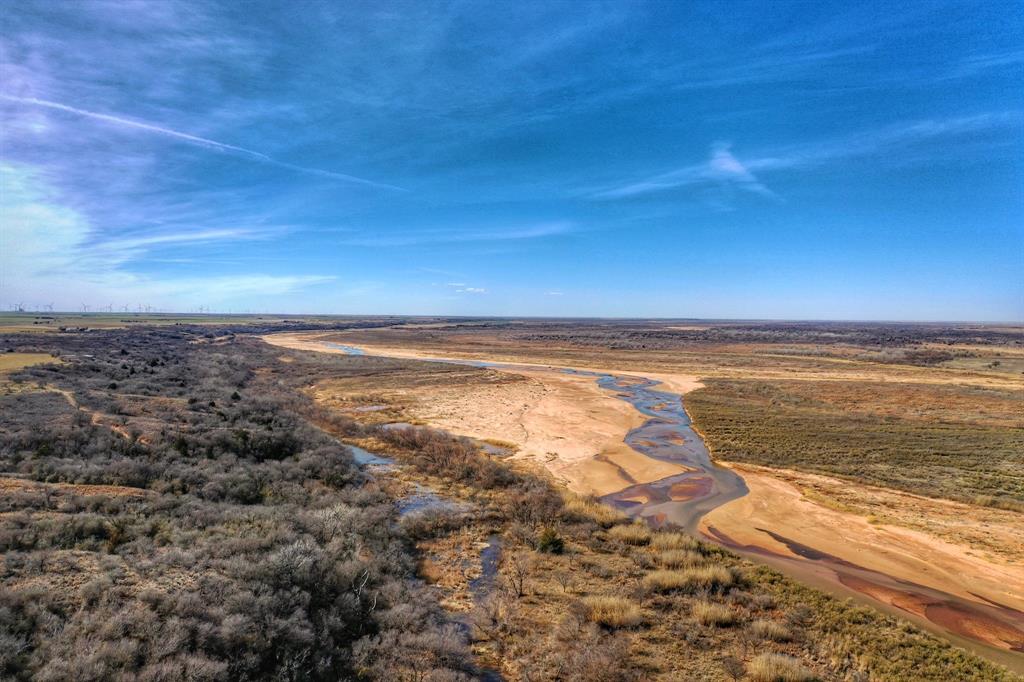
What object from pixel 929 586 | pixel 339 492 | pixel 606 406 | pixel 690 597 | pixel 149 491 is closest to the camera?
pixel 690 597

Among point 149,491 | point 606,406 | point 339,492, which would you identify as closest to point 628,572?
point 339,492

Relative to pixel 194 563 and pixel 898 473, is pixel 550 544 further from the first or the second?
pixel 898 473

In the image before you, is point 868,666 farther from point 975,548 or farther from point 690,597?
point 975,548

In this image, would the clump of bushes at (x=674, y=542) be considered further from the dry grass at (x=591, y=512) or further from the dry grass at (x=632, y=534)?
the dry grass at (x=591, y=512)

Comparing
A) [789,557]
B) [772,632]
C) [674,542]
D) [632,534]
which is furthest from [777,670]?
[789,557]

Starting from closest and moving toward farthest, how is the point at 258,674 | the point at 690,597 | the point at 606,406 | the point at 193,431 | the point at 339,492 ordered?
the point at 258,674, the point at 690,597, the point at 339,492, the point at 193,431, the point at 606,406

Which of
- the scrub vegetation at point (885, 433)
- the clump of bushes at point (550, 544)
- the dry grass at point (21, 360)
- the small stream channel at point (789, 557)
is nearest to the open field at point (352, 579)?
the clump of bushes at point (550, 544)

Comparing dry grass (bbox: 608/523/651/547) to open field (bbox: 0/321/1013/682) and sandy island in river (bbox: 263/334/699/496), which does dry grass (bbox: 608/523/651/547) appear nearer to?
open field (bbox: 0/321/1013/682)
